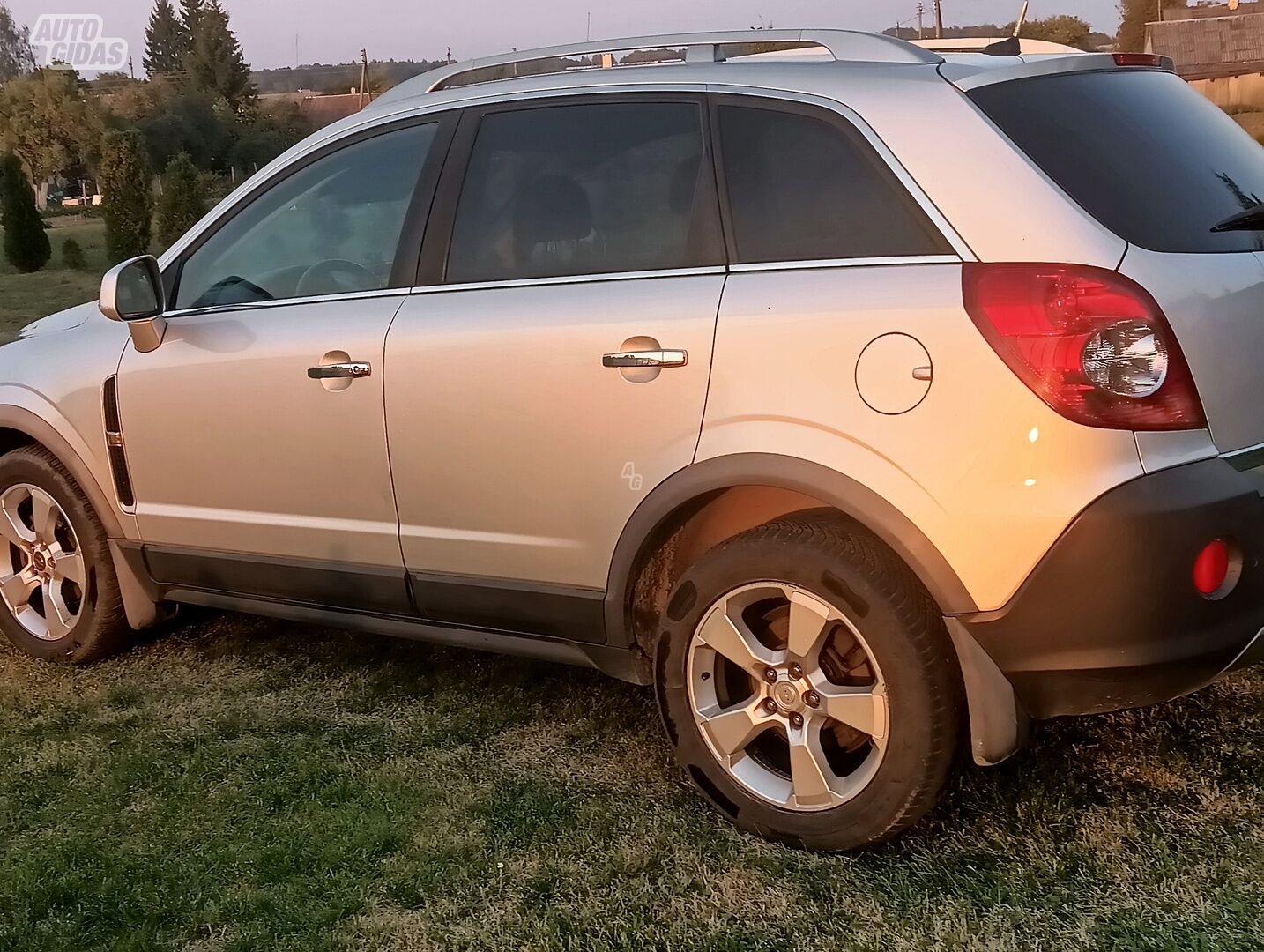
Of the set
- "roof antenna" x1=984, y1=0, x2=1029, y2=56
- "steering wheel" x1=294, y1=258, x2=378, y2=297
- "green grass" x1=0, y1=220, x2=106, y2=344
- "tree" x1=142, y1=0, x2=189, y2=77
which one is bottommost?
"green grass" x1=0, y1=220, x2=106, y2=344

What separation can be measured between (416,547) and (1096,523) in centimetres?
187

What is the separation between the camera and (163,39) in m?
104

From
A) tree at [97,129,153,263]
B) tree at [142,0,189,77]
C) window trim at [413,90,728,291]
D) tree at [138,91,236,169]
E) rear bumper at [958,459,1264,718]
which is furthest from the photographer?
tree at [142,0,189,77]

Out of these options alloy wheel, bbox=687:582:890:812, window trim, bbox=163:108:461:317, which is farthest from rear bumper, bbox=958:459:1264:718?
window trim, bbox=163:108:461:317

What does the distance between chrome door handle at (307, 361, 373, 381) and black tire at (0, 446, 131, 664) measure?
127 cm

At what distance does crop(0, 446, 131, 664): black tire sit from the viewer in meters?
4.24

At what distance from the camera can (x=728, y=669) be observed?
308 cm

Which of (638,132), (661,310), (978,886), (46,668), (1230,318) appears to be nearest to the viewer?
(1230,318)

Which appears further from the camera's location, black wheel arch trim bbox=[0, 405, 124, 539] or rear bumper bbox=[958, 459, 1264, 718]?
black wheel arch trim bbox=[0, 405, 124, 539]

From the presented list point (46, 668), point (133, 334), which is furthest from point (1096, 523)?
point (46, 668)

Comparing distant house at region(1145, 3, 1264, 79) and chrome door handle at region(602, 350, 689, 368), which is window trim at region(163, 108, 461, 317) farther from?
distant house at region(1145, 3, 1264, 79)

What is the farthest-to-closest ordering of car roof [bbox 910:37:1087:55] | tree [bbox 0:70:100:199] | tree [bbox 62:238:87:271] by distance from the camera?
tree [bbox 0:70:100:199] < tree [bbox 62:238:87:271] < car roof [bbox 910:37:1087:55]

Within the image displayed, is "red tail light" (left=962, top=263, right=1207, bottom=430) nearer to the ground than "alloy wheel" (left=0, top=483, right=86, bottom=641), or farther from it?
farther from it

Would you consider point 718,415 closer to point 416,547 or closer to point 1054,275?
point 1054,275
